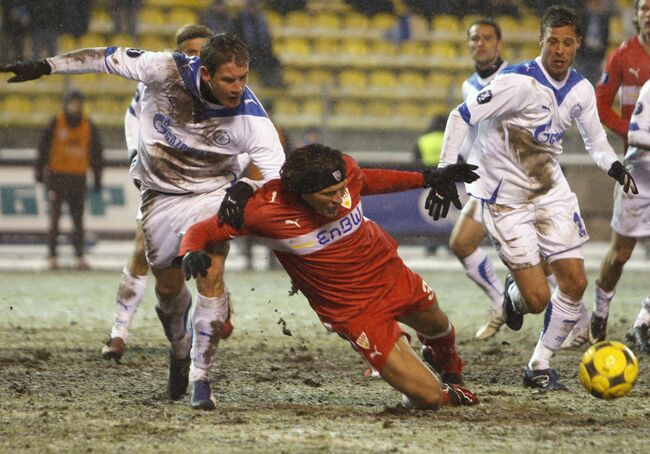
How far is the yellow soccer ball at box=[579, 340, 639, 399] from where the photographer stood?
221 inches

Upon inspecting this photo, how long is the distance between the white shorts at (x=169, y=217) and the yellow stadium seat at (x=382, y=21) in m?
13.1

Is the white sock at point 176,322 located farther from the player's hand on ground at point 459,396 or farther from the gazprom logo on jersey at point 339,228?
the player's hand on ground at point 459,396

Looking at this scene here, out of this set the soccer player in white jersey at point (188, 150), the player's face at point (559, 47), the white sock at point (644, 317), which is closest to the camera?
the soccer player in white jersey at point (188, 150)

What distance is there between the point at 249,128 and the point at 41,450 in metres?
1.96

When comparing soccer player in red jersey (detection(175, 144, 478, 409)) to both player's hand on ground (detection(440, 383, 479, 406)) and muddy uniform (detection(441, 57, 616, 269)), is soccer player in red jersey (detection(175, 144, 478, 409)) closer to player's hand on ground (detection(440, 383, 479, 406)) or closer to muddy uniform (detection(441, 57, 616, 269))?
player's hand on ground (detection(440, 383, 479, 406))

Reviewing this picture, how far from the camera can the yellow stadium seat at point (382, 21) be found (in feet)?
61.8

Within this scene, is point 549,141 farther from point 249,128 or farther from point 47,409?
point 47,409

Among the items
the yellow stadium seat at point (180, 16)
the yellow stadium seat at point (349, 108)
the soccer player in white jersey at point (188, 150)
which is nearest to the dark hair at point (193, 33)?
the soccer player in white jersey at point (188, 150)

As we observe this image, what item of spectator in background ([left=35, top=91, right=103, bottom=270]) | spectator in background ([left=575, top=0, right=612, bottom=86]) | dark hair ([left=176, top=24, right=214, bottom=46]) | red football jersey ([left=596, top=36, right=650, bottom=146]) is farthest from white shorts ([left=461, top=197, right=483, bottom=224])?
spectator in background ([left=575, top=0, right=612, bottom=86])

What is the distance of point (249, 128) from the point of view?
5879 mm

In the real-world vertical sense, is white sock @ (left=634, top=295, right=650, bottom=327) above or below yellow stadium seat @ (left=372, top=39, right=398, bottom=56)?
below

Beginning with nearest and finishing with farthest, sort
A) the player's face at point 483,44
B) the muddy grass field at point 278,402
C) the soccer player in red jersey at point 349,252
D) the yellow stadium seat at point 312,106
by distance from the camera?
1. the muddy grass field at point 278,402
2. the soccer player in red jersey at point 349,252
3. the player's face at point 483,44
4. the yellow stadium seat at point 312,106

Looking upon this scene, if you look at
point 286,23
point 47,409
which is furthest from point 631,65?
point 286,23

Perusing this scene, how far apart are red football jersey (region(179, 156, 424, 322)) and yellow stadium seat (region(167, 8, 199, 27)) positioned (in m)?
13.3
